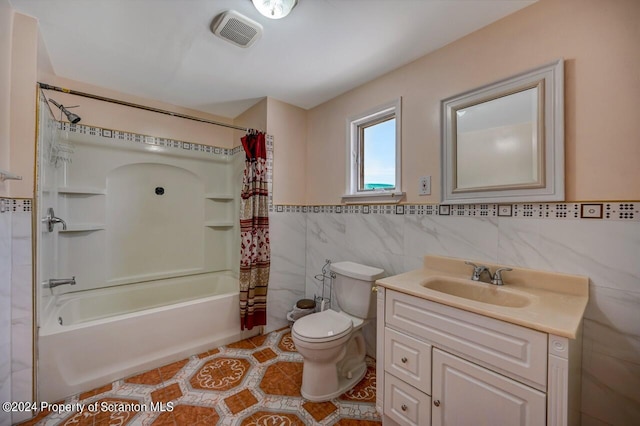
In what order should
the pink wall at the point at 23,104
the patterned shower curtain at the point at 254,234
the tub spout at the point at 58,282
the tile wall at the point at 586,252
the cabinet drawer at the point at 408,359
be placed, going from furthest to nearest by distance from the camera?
1. the patterned shower curtain at the point at 254,234
2. the tub spout at the point at 58,282
3. the pink wall at the point at 23,104
4. the cabinet drawer at the point at 408,359
5. the tile wall at the point at 586,252

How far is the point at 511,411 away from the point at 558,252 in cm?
78

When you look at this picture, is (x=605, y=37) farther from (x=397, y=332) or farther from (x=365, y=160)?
(x=397, y=332)

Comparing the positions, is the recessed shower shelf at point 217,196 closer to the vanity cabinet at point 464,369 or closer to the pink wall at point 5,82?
the pink wall at point 5,82

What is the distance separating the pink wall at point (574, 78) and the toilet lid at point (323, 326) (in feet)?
3.25

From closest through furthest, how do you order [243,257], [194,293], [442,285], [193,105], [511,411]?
[511,411] → [442,285] → [243,257] → [193,105] → [194,293]

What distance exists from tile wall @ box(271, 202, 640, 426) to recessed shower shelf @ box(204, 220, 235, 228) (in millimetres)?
2038

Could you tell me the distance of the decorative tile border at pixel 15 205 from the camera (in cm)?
136

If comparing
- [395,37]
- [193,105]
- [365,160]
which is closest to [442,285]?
[365,160]

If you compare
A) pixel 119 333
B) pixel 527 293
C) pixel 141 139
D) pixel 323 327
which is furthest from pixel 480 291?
pixel 141 139

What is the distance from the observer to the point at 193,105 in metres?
2.71

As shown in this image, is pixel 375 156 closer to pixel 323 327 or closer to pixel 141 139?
pixel 323 327

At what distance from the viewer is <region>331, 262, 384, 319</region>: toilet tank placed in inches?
71.4

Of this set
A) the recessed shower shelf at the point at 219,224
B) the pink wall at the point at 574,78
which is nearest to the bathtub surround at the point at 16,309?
the recessed shower shelf at the point at 219,224

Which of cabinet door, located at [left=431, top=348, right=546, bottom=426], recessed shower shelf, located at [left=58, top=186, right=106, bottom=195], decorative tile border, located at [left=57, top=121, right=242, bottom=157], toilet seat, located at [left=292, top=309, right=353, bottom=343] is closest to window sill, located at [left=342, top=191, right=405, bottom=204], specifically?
toilet seat, located at [left=292, top=309, right=353, bottom=343]
